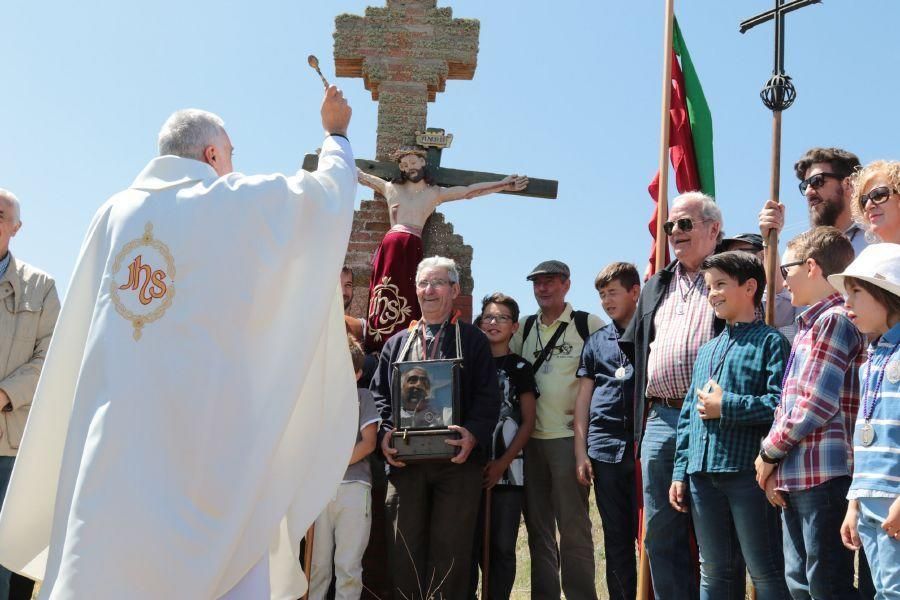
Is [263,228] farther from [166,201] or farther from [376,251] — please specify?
[376,251]

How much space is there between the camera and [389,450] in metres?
5.43

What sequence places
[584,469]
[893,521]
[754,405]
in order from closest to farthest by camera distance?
[893,521]
[754,405]
[584,469]

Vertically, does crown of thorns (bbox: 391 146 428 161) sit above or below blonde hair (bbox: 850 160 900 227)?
above

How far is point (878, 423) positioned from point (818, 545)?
2.07 ft

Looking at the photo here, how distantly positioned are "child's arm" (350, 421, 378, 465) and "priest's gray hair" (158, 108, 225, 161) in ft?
6.92

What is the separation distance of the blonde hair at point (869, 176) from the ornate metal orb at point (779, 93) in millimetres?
1166

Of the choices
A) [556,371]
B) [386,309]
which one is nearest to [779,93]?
[556,371]

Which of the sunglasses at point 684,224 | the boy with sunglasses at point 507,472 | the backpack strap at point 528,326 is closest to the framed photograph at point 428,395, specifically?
the boy with sunglasses at point 507,472

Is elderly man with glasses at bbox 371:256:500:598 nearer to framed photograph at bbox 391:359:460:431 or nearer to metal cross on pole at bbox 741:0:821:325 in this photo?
framed photograph at bbox 391:359:460:431

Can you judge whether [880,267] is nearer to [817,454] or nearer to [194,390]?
[817,454]

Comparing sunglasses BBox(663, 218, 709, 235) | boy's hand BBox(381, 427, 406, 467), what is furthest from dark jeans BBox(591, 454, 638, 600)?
sunglasses BBox(663, 218, 709, 235)

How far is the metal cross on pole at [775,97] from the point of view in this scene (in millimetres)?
4684

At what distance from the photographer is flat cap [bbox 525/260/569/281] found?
6348 mm

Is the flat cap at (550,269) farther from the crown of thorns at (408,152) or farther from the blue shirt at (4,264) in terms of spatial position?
the blue shirt at (4,264)
